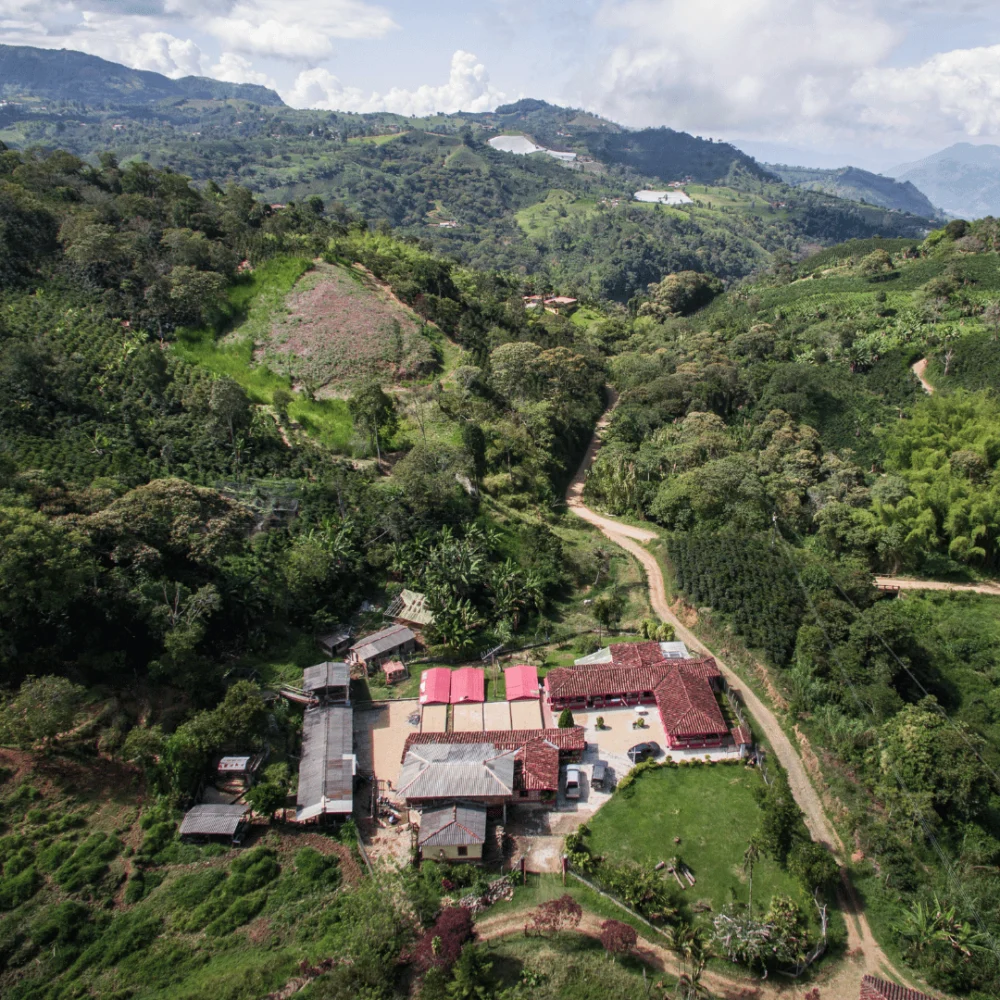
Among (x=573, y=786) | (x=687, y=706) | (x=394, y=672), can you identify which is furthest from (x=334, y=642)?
(x=687, y=706)

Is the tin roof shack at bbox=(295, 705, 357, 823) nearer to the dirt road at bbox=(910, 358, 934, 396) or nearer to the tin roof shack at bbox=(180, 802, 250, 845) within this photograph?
the tin roof shack at bbox=(180, 802, 250, 845)

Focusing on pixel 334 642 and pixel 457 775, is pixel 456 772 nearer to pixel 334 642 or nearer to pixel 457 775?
pixel 457 775

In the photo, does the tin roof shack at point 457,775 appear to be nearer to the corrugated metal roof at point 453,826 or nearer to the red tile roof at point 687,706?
the corrugated metal roof at point 453,826

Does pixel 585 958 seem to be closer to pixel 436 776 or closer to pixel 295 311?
pixel 436 776

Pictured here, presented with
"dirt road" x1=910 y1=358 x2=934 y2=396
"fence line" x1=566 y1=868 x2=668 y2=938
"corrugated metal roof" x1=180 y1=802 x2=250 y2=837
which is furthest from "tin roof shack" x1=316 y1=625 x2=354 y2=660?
"dirt road" x1=910 y1=358 x2=934 y2=396

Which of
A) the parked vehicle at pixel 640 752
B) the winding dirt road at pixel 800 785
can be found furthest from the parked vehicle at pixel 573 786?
the winding dirt road at pixel 800 785
